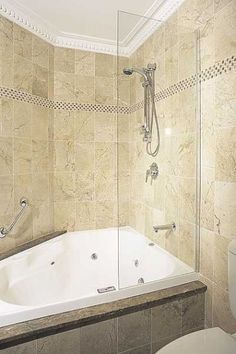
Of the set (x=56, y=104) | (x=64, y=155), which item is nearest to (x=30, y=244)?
(x=64, y=155)

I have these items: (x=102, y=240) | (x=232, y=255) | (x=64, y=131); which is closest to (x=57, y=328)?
(x=232, y=255)

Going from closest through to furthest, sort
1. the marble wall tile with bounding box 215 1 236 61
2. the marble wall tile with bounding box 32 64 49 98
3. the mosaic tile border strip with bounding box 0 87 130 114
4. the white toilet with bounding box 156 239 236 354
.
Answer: the white toilet with bounding box 156 239 236 354 → the marble wall tile with bounding box 215 1 236 61 → the mosaic tile border strip with bounding box 0 87 130 114 → the marble wall tile with bounding box 32 64 49 98

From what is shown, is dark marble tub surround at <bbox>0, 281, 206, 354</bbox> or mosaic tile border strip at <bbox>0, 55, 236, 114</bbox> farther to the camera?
mosaic tile border strip at <bbox>0, 55, 236, 114</bbox>

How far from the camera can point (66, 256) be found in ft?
7.41

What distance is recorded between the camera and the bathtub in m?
1.36

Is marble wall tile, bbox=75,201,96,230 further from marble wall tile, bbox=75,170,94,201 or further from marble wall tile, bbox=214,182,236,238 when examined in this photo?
marble wall tile, bbox=214,182,236,238

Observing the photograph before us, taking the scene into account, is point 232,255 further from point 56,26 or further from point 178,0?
point 56,26

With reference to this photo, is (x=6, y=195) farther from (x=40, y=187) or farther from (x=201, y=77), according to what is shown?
(x=201, y=77)

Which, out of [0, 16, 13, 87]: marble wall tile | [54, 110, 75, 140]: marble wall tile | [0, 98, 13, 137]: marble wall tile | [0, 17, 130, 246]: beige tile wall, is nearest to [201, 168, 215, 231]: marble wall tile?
[0, 17, 130, 246]: beige tile wall

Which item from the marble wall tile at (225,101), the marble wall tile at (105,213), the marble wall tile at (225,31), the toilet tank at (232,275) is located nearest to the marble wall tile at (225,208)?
the toilet tank at (232,275)

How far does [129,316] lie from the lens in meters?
1.37

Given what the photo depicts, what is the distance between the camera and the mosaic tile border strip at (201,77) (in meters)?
1.39

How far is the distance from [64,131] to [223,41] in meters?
1.60

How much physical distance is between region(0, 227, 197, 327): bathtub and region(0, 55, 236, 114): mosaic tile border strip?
1.22 metres
